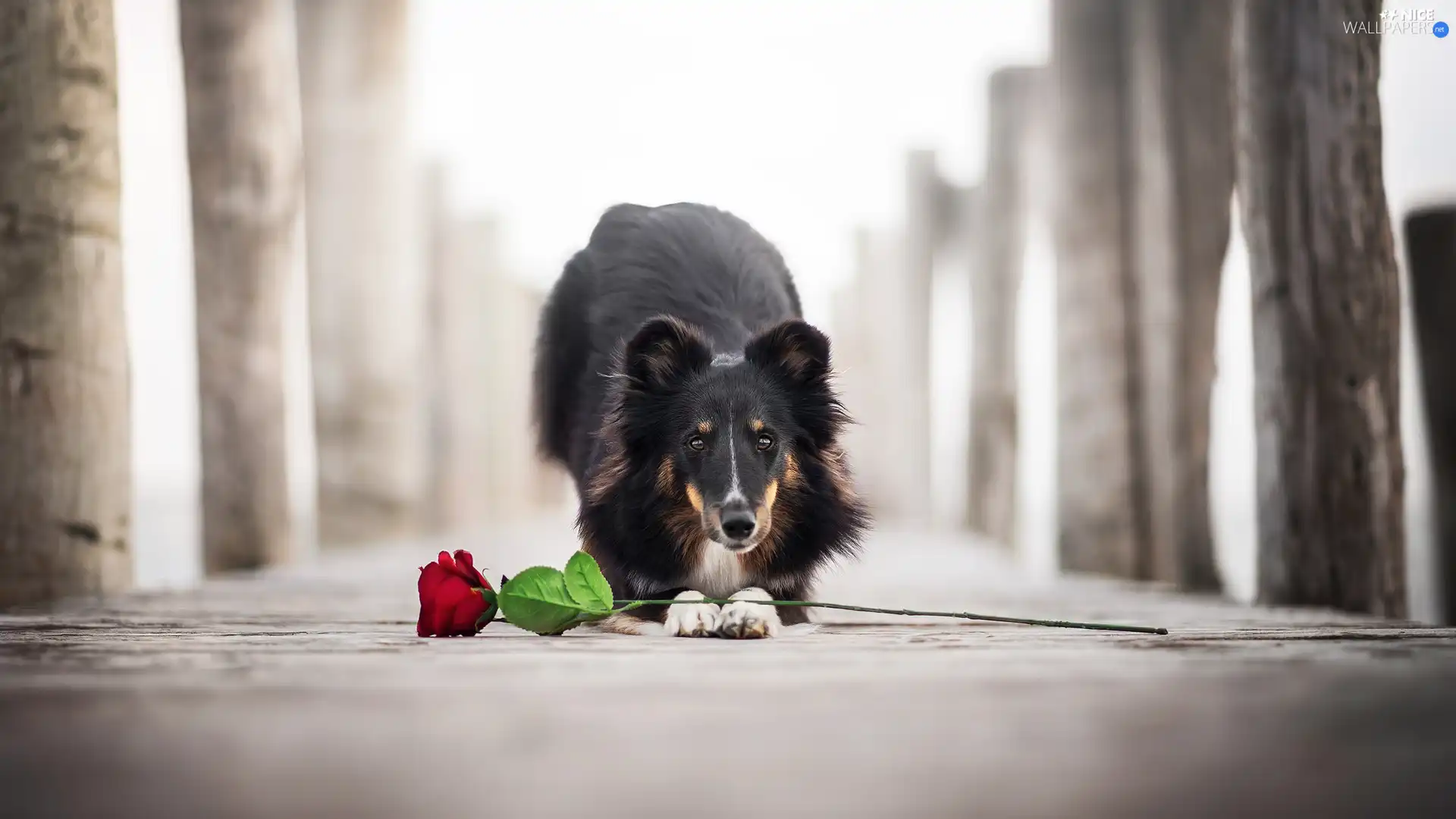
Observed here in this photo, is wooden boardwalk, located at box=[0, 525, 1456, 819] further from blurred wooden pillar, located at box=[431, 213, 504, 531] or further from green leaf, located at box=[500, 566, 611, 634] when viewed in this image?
blurred wooden pillar, located at box=[431, 213, 504, 531]

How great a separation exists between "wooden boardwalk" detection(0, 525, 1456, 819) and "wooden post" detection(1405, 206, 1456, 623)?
3.44 meters

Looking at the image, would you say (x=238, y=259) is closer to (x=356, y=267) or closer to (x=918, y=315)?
(x=356, y=267)

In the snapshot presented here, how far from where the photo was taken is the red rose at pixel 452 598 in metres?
3.04

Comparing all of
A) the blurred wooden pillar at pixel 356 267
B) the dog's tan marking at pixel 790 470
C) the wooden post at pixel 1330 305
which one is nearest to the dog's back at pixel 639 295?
the dog's tan marking at pixel 790 470

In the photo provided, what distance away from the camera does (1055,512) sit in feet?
24.1

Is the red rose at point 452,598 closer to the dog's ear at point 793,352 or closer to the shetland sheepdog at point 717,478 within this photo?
the shetland sheepdog at point 717,478

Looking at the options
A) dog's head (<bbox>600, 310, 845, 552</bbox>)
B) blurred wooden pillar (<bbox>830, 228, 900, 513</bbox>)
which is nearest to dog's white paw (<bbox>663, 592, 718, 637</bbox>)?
dog's head (<bbox>600, 310, 845, 552</bbox>)

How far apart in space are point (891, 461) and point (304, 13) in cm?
1210

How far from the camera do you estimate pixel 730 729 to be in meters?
1.78

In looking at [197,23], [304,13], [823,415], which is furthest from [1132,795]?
[304,13]

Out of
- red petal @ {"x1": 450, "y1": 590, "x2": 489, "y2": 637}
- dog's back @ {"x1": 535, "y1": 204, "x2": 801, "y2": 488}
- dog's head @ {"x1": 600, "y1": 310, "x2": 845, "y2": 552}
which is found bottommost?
red petal @ {"x1": 450, "y1": 590, "x2": 489, "y2": 637}

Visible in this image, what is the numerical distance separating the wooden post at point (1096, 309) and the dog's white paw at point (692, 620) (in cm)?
386

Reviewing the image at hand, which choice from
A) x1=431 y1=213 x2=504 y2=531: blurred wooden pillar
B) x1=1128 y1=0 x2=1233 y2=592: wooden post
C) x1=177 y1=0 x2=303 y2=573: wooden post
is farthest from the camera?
x1=431 y1=213 x2=504 y2=531: blurred wooden pillar

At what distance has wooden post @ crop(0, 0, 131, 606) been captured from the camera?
4062 mm
